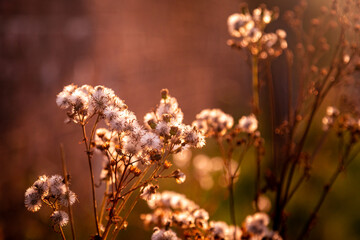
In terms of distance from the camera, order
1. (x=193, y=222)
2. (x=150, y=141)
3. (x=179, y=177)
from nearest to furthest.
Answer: (x=150, y=141) → (x=179, y=177) → (x=193, y=222)

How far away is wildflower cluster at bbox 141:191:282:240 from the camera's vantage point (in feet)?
3.82

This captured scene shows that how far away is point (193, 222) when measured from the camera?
1.17 m

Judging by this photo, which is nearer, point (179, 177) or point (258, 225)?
point (179, 177)

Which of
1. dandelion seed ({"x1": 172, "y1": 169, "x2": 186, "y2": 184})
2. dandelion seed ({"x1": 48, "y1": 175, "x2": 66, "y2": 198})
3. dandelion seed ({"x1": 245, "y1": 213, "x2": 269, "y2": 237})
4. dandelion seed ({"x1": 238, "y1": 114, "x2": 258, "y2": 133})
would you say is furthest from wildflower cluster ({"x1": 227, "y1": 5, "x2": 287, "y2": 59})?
dandelion seed ({"x1": 48, "y1": 175, "x2": 66, "y2": 198})

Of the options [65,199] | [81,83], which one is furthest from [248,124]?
[81,83]

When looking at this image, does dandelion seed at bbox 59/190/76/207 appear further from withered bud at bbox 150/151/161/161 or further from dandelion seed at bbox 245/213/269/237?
dandelion seed at bbox 245/213/269/237

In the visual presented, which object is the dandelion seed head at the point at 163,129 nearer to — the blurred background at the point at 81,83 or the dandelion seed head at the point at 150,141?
the dandelion seed head at the point at 150,141

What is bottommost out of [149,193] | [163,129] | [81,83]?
[149,193]

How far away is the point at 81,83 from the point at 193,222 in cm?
184

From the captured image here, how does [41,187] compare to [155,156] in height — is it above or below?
below

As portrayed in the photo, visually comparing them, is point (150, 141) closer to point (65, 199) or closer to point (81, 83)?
point (65, 199)

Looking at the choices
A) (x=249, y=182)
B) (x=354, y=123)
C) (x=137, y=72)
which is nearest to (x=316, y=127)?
(x=249, y=182)

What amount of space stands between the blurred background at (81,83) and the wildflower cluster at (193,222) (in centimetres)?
84

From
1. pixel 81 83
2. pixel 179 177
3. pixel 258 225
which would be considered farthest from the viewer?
pixel 81 83
